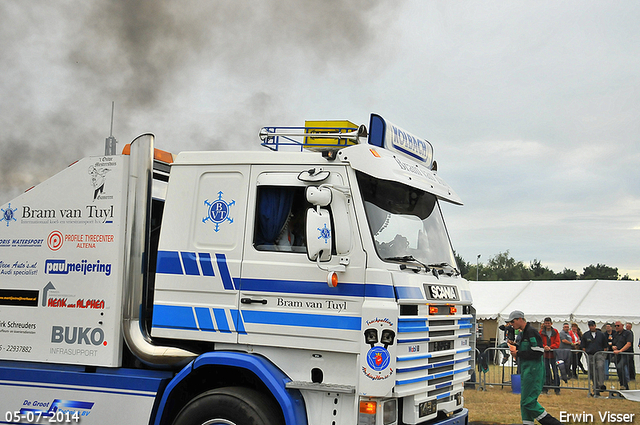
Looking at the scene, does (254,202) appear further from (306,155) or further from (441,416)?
(441,416)

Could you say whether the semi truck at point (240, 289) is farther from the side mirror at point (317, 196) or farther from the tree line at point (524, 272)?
the tree line at point (524, 272)

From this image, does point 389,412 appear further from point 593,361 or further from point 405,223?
point 593,361

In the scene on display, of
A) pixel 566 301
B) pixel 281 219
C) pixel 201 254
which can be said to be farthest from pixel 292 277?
pixel 566 301

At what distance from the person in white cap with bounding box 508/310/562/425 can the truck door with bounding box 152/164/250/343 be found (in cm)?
528

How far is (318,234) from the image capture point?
15.9ft

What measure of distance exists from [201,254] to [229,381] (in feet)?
3.98

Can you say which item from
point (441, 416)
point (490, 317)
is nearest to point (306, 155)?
point (441, 416)

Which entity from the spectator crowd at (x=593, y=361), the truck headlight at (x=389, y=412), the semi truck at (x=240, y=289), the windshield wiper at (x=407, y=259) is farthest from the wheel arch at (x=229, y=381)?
the spectator crowd at (x=593, y=361)

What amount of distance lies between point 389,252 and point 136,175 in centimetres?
260

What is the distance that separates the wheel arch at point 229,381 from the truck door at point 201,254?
0.72 feet

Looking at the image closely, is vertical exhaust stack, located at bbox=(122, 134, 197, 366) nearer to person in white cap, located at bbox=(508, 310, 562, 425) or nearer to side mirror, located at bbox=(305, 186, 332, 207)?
side mirror, located at bbox=(305, 186, 332, 207)

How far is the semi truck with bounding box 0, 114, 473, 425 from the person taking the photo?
5.12 metres

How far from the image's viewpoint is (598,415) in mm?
11188

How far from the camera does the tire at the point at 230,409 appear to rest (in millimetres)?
5156
